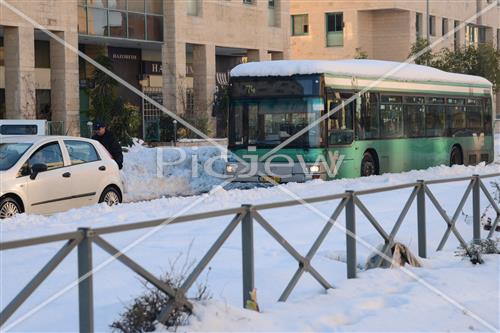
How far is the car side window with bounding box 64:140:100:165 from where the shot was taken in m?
15.9

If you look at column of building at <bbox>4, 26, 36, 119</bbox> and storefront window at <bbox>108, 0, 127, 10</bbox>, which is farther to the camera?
storefront window at <bbox>108, 0, 127, 10</bbox>

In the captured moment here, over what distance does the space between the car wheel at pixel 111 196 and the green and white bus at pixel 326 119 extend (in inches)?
204

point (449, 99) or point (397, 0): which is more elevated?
point (397, 0)

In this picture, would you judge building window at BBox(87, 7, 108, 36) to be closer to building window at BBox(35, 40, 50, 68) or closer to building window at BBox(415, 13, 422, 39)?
building window at BBox(35, 40, 50, 68)

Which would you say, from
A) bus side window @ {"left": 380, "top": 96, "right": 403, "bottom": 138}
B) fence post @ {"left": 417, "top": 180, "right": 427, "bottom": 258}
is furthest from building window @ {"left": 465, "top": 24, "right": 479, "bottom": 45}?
fence post @ {"left": 417, "top": 180, "right": 427, "bottom": 258}

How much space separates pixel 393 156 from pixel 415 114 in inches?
73.5

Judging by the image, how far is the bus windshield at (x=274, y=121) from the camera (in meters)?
21.2

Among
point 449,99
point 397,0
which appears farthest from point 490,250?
point 397,0

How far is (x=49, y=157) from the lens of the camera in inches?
604

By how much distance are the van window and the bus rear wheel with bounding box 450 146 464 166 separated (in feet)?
39.9

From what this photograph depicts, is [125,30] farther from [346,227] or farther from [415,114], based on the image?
[346,227]

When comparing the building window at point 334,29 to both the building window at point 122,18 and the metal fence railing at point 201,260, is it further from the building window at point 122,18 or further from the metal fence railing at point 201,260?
the metal fence railing at point 201,260

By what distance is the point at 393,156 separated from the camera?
24.6 metres

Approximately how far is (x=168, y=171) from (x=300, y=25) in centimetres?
4782
